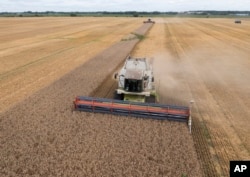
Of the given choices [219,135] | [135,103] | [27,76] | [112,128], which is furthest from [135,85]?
[27,76]

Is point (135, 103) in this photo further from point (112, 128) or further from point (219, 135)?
point (219, 135)

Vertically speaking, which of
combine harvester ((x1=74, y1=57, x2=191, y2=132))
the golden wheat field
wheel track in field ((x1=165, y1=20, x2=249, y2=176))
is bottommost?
wheel track in field ((x1=165, y1=20, x2=249, y2=176))

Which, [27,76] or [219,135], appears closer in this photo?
[219,135]

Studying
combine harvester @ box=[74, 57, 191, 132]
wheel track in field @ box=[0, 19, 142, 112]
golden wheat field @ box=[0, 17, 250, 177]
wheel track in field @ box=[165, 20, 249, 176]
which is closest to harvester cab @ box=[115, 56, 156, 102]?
combine harvester @ box=[74, 57, 191, 132]

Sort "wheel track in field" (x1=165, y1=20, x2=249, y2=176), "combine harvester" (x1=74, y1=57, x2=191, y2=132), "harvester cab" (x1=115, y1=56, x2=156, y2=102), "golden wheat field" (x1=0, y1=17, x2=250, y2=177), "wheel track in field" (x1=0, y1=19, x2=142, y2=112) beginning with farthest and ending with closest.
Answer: "wheel track in field" (x1=0, y1=19, x2=142, y2=112), "harvester cab" (x1=115, y1=56, x2=156, y2=102), "combine harvester" (x1=74, y1=57, x2=191, y2=132), "wheel track in field" (x1=165, y1=20, x2=249, y2=176), "golden wheat field" (x1=0, y1=17, x2=250, y2=177)

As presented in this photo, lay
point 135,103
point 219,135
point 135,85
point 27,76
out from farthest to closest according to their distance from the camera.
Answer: point 27,76 < point 135,85 < point 135,103 < point 219,135

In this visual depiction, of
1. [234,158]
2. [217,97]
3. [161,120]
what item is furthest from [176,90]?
[234,158]

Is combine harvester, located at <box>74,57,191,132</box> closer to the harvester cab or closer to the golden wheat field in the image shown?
the harvester cab

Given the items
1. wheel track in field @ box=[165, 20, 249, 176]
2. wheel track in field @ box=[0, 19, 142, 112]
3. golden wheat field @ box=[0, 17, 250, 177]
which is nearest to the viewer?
golden wheat field @ box=[0, 17, 250, 177]

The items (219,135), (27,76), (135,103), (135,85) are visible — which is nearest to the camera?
(219,135)
